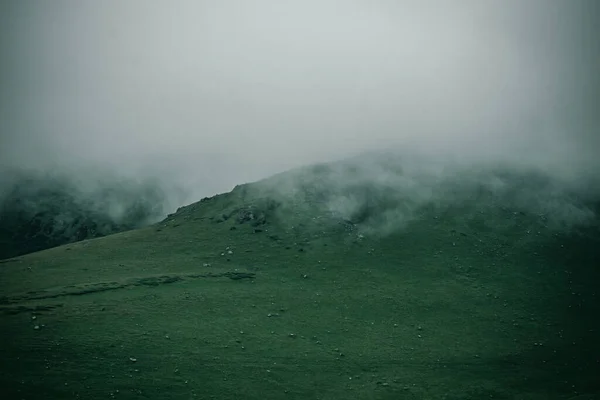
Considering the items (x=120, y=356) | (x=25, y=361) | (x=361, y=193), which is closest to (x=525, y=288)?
(x=361, y=193)

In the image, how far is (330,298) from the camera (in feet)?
235

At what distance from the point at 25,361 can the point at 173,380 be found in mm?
14816

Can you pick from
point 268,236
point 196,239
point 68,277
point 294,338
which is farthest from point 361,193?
point 68,277

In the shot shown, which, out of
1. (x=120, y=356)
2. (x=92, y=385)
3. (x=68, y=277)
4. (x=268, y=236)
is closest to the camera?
(x=92, y=385)

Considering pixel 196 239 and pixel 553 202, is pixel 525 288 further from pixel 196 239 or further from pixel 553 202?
pixel 196 239

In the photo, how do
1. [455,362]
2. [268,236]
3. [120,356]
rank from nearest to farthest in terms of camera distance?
[120,356]
[455,362]
[268,236]

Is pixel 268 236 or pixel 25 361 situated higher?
pixel 268 236

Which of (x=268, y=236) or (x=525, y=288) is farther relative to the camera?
(x=268, y=236)

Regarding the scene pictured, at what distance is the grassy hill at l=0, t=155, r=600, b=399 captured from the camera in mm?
52844

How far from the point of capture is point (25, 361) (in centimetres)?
4962

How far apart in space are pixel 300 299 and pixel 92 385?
31.0 metres

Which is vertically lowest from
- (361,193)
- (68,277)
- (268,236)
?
(68,277)

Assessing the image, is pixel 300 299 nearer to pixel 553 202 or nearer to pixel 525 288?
pixel 525 288

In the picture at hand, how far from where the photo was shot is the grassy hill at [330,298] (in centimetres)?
5284
